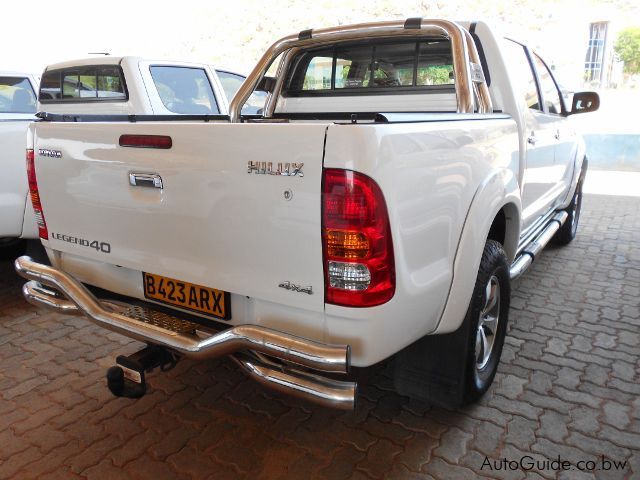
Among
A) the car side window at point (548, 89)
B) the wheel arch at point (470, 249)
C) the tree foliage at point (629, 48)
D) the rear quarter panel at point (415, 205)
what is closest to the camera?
the rear quarter panel at point (415, 205)

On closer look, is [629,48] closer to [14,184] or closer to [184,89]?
[184,89]

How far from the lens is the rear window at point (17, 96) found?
17.5 feet

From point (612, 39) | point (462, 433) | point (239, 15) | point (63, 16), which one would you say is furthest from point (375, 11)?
point (462, 433)

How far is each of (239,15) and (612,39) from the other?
17445 mm

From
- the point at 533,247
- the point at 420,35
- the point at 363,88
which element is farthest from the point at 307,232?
the point at 533,247

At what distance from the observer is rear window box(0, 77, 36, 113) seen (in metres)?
5.33

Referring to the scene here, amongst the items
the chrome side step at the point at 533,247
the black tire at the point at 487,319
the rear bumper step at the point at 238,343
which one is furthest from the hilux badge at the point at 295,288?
the chrome side step at the point at 533,247

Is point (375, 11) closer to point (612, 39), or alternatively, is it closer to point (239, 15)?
point (239, 15)

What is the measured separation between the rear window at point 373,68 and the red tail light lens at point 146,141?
5.34ft

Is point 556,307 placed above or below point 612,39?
below

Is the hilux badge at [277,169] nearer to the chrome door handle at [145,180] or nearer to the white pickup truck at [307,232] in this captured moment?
the white pickup truck at [307,232]

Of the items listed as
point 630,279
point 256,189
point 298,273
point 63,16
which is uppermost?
point 63,16

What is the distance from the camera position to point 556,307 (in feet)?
12.6

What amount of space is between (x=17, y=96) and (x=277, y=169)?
5.02 m
